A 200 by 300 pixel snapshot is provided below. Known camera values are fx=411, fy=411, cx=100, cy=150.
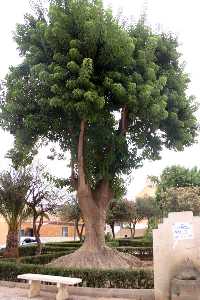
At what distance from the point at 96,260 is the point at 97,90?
21.0 feet

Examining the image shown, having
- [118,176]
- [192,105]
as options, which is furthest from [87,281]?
[192,105]

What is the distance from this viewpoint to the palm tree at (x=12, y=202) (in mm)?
18562

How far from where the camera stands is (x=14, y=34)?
17531 millimetres

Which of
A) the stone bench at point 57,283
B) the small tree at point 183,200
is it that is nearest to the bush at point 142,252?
the small tree at point 183,200

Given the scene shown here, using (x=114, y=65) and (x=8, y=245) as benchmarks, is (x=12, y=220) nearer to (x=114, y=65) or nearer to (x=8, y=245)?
(x=8, y=245)

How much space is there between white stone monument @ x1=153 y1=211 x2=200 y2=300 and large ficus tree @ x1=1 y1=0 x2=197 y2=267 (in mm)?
5501

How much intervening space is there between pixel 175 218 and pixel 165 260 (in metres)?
1.07

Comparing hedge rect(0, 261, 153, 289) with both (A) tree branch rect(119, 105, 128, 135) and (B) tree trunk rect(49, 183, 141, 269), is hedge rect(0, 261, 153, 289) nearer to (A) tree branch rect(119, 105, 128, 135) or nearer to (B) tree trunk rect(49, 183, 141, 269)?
(B) tree trunk rect(49, 183, 141, 269)

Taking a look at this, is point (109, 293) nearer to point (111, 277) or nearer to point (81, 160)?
point (111, 277)

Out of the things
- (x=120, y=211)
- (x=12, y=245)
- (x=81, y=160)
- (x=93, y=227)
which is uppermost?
(x=81, y=160)

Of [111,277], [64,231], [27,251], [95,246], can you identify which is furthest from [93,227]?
[64,231]

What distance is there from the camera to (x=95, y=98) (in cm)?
1442

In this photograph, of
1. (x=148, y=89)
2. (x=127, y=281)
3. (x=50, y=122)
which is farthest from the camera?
(x=50, y=122)

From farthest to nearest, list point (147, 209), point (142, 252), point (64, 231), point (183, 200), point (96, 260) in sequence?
point (64, 231), point (147, 209), point (183, 200), point (142, 252), point (96, 260)
